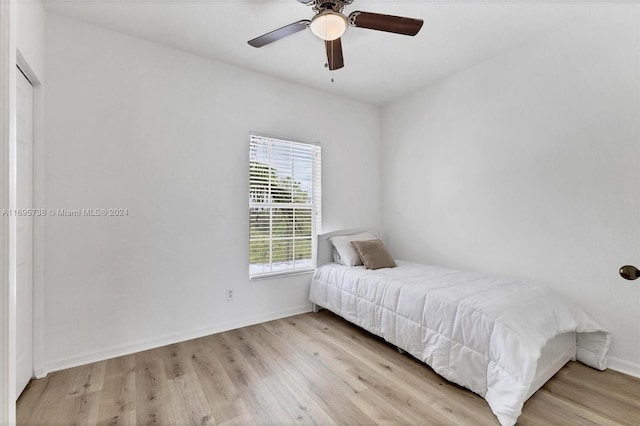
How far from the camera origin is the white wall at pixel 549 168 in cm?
217

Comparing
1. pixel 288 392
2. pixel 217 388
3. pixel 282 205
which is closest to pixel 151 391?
pixel 217 388

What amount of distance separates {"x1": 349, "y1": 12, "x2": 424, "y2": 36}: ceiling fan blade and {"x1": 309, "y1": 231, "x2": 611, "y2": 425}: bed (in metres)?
1.84

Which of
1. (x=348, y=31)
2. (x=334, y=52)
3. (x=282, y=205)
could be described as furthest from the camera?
(x=282, y=205)

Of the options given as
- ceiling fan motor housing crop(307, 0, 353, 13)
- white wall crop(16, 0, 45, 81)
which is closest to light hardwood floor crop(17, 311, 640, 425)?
white wall crop(16, 0, 45, 81)

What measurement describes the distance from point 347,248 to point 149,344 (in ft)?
7.05

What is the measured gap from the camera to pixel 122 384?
6.70ft

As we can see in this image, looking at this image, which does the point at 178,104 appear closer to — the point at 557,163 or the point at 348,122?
the point at 348,122

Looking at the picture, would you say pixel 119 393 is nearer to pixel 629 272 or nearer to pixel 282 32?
pixel 282 32

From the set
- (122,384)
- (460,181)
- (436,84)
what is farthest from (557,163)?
(122,384)

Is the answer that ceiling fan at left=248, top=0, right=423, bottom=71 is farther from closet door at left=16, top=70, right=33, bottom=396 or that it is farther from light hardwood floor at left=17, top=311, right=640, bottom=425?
light hardwood floor at left=17, top=311, right=640, bottom=425

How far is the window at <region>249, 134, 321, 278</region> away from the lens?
3178 millimetres

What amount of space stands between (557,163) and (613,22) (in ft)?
3.48

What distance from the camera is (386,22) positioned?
1.82 meters

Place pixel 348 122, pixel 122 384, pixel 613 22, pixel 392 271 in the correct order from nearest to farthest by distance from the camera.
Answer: pixel 122 384 → pixel 613 22 → pixel 392 271 → pixel 348 122
